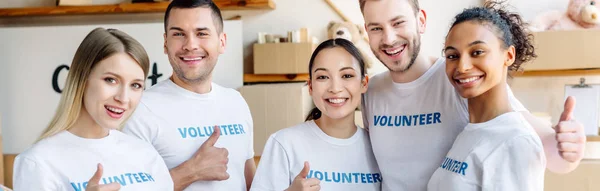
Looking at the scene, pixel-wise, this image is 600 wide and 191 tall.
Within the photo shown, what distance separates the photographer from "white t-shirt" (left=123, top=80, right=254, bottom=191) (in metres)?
1.51

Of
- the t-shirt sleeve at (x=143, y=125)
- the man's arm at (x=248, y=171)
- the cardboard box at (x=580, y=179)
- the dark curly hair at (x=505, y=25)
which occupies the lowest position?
the cardboard box at (x=580, y=179)

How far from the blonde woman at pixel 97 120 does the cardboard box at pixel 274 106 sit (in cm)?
151

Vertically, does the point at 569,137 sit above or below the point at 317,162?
above

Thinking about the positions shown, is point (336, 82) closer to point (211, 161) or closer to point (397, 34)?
point (397, 34)

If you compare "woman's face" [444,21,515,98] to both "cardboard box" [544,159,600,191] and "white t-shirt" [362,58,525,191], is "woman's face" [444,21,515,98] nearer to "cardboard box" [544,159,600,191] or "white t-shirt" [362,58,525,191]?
"white t-shirt" [362,58,525,191]

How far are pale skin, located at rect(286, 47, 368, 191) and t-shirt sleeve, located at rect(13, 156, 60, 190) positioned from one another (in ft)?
2.25

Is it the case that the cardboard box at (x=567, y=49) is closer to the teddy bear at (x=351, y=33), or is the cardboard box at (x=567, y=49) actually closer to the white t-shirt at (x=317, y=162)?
the teddy bear at (x=351, y=33)

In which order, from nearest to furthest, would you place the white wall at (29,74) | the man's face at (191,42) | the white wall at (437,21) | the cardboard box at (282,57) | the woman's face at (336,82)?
the woman's face at (336,82) → the man's face at (191,42) → the cardboard box at (282,57) → the white wall at (437,21) → the white wall at (29,74)

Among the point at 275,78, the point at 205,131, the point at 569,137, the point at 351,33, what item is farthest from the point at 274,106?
the point at 569,137

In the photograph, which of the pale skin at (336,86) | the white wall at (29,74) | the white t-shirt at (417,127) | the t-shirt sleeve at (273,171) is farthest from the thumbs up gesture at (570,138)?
the white wall at (29,74)

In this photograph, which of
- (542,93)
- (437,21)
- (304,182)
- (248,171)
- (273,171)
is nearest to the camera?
(304,182)

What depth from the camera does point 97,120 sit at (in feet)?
3.88

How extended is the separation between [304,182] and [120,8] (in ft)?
7.11

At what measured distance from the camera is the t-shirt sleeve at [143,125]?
149 cm
